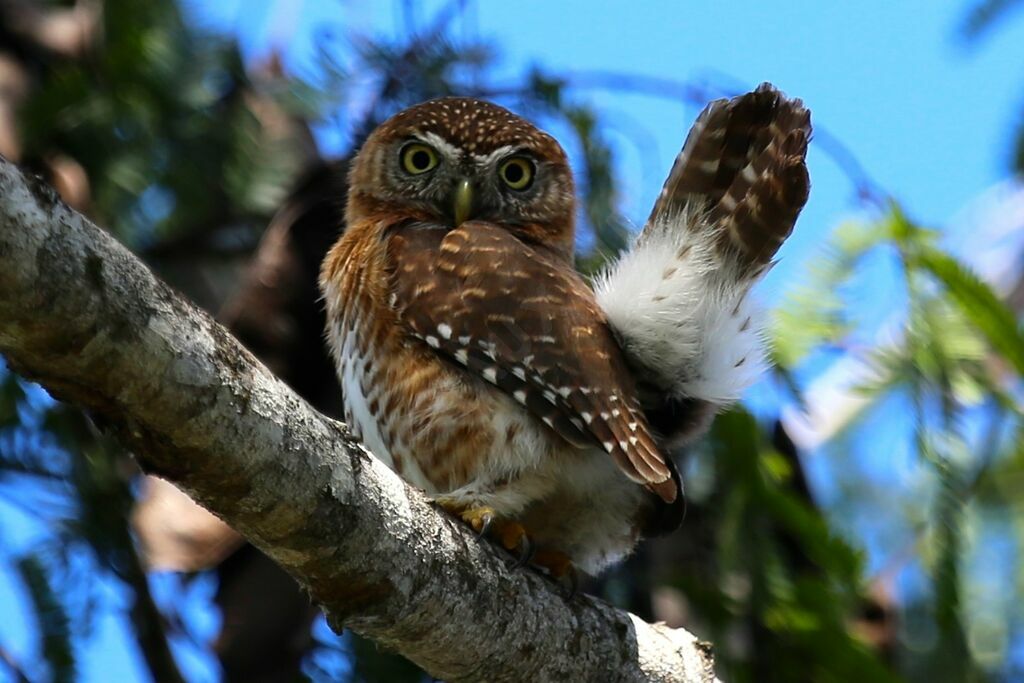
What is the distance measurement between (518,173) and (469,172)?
0.20 meters

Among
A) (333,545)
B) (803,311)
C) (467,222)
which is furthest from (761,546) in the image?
(333,545)

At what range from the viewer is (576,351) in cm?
375

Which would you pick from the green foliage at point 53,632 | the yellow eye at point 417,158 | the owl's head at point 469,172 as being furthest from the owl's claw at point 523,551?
the yellow eye at point 417,158

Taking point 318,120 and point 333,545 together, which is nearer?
point 333,545

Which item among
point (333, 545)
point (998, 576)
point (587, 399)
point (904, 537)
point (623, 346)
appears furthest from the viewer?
point (904, 537)

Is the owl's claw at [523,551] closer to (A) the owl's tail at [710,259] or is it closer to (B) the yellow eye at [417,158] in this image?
(A) the owl's tail at [710,259]

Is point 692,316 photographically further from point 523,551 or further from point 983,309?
Answer: point 983,309

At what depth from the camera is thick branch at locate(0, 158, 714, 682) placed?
7.03ft

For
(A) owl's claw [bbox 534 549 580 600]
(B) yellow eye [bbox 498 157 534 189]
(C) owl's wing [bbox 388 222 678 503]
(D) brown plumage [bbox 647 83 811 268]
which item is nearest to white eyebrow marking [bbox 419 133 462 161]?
(B) yellow eye [bbox 498 157 534 189]

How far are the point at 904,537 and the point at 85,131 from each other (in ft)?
11.4

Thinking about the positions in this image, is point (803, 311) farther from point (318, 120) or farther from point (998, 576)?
point (318, 120)

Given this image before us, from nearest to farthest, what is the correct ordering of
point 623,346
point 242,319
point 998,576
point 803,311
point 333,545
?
point 333,545, point 623,346, point 998,576, point 803,311, point 242,319

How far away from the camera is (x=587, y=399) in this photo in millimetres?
3621

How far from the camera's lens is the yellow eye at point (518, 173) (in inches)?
188
